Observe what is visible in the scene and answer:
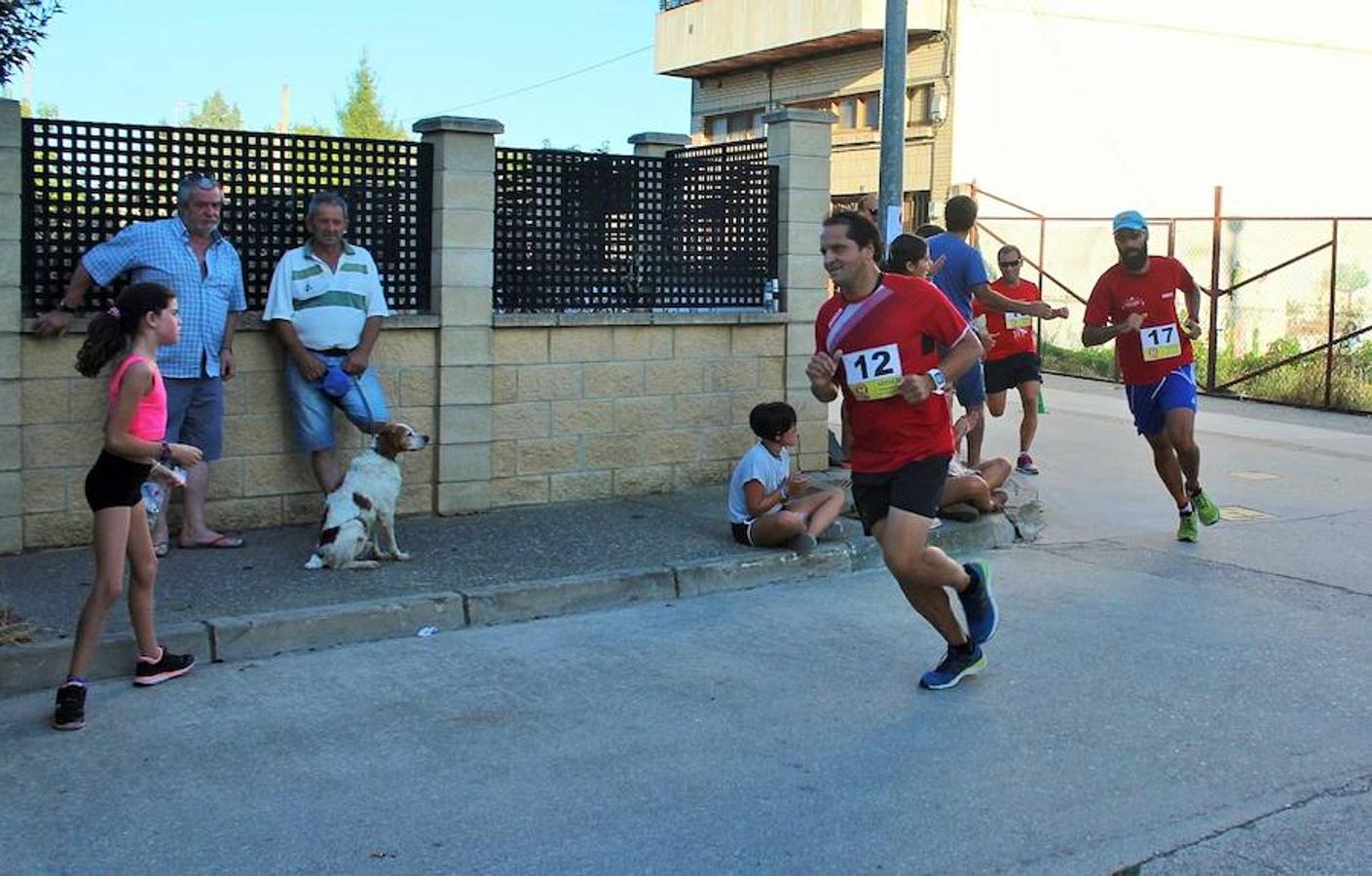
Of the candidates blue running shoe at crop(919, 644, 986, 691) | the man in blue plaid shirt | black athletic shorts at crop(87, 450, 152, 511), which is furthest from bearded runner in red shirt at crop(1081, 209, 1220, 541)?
black athletic shorts at crop(87, 450, 152, 511)

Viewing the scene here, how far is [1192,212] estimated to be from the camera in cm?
3142

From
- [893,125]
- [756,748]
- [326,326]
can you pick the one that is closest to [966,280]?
[893,125]

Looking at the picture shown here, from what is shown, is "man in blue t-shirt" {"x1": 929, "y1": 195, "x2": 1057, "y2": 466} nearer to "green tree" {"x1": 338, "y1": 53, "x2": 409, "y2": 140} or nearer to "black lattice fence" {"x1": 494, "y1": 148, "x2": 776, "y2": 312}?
"black lattice fence" {"x1": 494, "y1": 148, "x2": 776, "y2": 312}

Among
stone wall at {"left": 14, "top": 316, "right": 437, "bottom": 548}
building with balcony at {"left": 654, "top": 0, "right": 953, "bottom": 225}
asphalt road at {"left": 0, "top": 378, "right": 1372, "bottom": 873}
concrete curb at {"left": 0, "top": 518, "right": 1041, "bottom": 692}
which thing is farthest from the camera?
building with balcony at {"left": 654, "top": 0, "right": 953, "bottom": 225}

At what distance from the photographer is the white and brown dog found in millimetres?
7758

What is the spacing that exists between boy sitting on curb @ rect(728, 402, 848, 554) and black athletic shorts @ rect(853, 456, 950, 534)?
228 cm

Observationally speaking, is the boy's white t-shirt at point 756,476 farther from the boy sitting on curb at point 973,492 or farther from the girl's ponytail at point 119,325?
the girl's ponytail at point 119,325

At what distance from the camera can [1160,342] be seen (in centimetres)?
900

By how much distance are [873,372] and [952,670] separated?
1.30 m

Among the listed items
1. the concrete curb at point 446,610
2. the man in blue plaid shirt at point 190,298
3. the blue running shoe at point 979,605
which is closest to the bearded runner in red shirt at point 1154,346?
the concrete curb at point 446,610

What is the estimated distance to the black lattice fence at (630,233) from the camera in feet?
31.8

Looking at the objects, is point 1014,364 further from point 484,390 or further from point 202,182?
point 202,182

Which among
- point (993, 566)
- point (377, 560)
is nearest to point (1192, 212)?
point (993, 566)

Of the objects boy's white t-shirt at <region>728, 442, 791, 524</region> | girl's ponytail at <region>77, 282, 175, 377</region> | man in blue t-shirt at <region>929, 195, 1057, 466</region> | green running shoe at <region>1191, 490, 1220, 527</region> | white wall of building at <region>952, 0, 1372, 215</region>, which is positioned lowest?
green running shoe at <region>1191, 490, 1220, 527</region>
